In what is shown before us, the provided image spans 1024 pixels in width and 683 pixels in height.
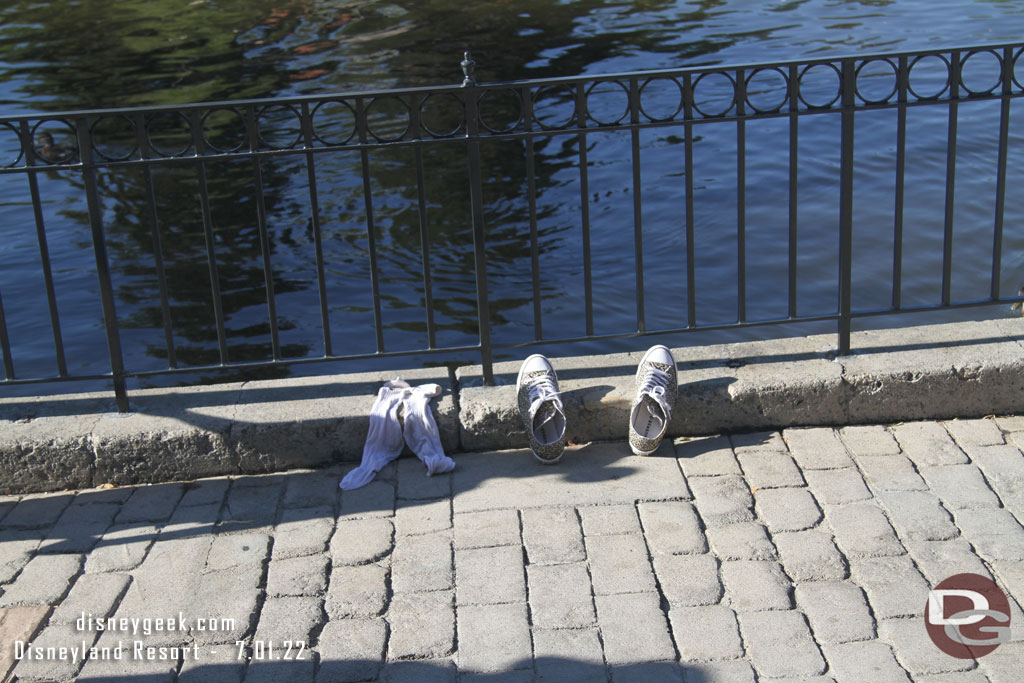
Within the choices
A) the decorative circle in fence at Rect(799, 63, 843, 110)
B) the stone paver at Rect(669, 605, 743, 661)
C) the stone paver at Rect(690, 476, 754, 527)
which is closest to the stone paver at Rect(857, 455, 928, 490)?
the stone paver at Rect(690, 476, 754, 527)

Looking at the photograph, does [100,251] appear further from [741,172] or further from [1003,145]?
[1003,145]

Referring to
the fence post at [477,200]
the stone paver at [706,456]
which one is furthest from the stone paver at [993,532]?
the fence post at [477,200]

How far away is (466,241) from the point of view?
8.66 metres

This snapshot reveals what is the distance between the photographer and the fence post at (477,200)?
4.34m

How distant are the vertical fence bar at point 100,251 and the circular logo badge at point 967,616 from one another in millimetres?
3420

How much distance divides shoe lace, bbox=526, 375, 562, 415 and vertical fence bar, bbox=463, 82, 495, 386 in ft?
1.10

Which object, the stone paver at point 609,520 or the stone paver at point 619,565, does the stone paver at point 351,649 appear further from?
the stone paver at point 609,520

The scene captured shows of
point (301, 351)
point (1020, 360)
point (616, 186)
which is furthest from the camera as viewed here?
point (616, 186)

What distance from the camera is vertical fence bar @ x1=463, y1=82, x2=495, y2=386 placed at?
4406 mm

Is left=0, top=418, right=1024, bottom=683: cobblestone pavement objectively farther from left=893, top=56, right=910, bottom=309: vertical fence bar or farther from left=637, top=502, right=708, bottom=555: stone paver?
left=893, top=56, right=910, bottom=309: vertical fence bar

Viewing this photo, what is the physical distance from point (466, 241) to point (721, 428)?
4.46 metres

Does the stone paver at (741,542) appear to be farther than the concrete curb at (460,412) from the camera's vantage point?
No

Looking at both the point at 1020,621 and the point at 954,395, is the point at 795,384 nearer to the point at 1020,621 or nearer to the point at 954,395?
the point at 954,395

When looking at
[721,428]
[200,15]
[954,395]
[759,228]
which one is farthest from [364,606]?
[200,15]
